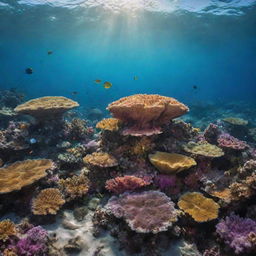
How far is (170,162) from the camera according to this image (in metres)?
5.99

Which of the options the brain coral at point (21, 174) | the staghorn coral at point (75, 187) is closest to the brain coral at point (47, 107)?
the brain coral at point (21, 174)

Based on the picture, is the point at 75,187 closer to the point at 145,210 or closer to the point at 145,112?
the point at 145,210

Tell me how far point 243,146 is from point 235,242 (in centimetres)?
361

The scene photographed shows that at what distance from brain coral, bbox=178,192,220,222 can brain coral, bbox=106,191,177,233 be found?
0.50m

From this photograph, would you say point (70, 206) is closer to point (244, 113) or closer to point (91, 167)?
point (91, 167)

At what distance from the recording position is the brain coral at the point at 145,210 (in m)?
4.50

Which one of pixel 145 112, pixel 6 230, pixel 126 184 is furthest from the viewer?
pixel 145 112

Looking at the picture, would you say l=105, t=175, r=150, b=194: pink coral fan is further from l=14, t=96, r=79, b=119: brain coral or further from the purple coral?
l=14, t=96, r=79, b=119: brain coral

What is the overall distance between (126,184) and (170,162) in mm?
1261

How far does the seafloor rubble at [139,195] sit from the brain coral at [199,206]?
2cm

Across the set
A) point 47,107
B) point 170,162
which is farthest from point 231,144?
point 47,107

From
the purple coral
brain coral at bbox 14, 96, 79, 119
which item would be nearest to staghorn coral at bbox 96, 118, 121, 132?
brain coral at bbox 14, 96, 79, 119

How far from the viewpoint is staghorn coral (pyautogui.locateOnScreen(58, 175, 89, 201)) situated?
236 inches

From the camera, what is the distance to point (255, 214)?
497 centimetres
